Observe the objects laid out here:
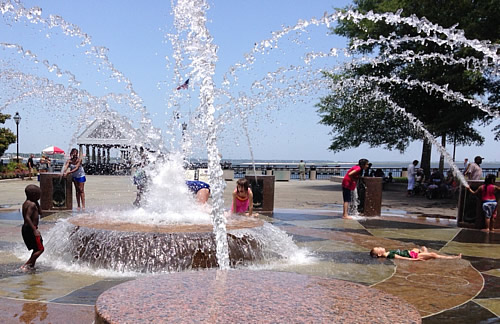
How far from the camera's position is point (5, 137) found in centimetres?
3659

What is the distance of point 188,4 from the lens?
8.42m

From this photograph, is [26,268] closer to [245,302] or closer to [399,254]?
[245,302]

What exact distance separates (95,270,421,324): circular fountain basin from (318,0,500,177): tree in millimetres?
14322

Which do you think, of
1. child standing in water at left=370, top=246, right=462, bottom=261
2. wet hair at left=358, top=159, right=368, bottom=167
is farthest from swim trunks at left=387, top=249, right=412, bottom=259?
wet hair at left=358, top=159, right=368, bottom=167

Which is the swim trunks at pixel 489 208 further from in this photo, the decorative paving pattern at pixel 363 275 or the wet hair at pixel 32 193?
the wet hair at pixel 32 193

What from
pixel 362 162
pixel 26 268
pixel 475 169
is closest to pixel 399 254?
pixel 26 268

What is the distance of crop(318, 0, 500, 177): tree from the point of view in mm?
19078

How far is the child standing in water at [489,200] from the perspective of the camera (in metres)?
10.3

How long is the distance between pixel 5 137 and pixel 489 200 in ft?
118

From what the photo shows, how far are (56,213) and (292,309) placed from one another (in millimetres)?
9892

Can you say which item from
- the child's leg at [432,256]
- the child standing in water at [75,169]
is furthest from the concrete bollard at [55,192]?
the child's leg at [432,256]

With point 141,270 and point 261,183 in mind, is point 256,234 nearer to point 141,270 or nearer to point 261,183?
point 141,270

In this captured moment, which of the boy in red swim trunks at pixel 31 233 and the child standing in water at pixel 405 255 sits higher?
the boy in red swim trunks at pixel 31 233

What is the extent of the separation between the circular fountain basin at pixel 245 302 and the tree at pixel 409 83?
14.3 meters
